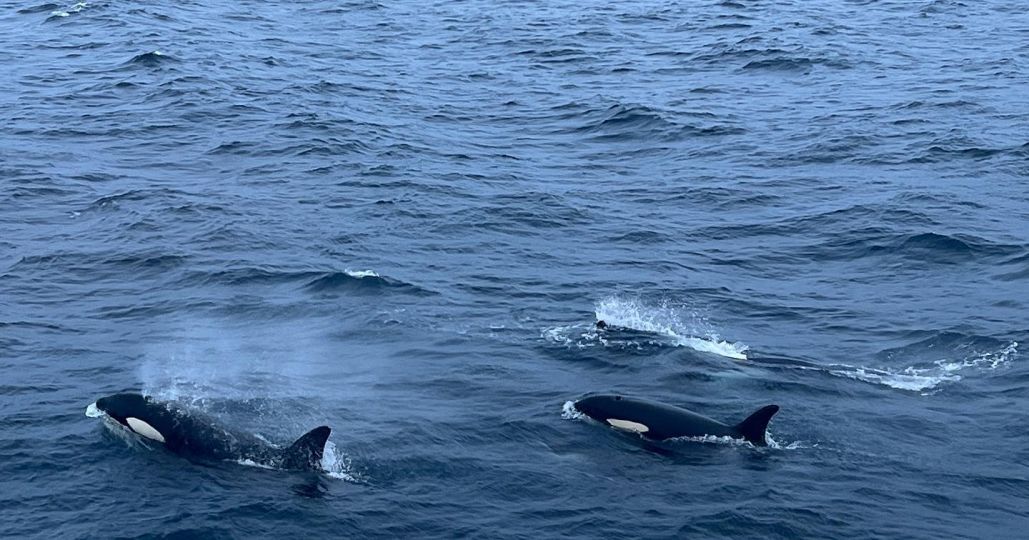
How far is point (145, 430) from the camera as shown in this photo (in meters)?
31.3

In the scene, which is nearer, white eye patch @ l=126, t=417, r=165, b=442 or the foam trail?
white eye patch @ l=126, t=417, r=165, b=442

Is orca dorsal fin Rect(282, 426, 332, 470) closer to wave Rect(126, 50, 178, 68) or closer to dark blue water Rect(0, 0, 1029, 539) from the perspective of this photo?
dark blue water Rect(0, 0, 1029, 539)

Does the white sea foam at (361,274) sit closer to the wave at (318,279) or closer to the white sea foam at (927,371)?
the wave at (318,279)

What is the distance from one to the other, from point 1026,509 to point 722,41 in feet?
168

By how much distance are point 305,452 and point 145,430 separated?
401cm

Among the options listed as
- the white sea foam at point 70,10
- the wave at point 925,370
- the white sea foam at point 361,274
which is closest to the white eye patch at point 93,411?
the white sea foam at point 361,274

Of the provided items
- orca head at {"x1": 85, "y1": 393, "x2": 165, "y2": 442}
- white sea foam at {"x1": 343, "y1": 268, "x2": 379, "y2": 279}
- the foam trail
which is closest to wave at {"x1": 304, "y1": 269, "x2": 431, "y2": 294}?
white sea foam at {"x1": 343, "y1": 268, "x2": 379, "y2": 279}

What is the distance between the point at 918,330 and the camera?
129 feet

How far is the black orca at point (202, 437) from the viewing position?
1193 inches

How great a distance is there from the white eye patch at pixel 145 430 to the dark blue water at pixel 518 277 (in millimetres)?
Answer: 315

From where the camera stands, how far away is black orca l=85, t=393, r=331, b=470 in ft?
99.5

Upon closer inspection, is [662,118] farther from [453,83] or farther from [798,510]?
[798,510]

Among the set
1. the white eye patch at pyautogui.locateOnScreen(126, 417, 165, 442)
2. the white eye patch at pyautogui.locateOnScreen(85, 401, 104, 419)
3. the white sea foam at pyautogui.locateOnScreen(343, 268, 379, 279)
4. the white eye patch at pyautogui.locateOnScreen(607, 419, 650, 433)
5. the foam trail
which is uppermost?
the white eye patch at pyautogui.locateOnScreen(126, 417, 165, 442)

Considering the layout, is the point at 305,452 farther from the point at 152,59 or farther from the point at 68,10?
the point at 68,10
